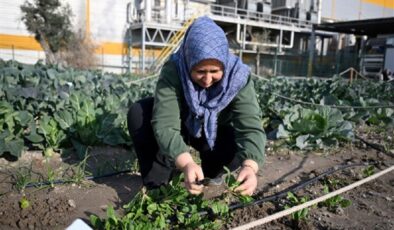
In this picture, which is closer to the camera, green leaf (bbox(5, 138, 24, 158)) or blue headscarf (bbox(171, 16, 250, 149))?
blue headscarf (bbox(171, 16, 250, 149))

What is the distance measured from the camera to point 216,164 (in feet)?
7.07

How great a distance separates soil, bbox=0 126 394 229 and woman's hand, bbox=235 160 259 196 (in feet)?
1.20

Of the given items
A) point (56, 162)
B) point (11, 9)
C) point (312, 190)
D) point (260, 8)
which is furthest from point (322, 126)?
point (260, 8)

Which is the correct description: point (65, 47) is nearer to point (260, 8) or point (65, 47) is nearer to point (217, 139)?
point (260, 8)

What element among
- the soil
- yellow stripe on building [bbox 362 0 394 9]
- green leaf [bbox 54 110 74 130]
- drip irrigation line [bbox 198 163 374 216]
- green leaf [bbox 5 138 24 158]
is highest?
Answer: yellow stripe on building [bbox 362 0 394 9]

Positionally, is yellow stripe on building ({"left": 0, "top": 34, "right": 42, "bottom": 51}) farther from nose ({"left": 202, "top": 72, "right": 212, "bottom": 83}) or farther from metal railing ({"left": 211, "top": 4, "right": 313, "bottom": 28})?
nose ({"left": 202, "top": 72, "right": 212, "bottom": 83})

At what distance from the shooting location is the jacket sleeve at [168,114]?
158 centimetres

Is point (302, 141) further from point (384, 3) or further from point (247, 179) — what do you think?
point (384, 3)

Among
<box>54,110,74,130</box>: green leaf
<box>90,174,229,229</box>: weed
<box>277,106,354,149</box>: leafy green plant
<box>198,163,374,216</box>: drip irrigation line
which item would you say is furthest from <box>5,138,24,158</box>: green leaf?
<box>277,106,354,149</box>: leafy green plant

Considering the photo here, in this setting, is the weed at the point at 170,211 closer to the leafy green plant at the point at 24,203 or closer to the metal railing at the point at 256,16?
the leafy green plant at the point at 24,203

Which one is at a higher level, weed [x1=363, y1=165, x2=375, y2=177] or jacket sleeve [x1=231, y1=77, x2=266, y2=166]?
jacket sleeve [x1=231, y1=77, x2=266, y2=166]

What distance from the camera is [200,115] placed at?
1799 mm

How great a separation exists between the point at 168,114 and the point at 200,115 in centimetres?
19

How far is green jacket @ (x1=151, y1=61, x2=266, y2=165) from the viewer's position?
1.61 meters
